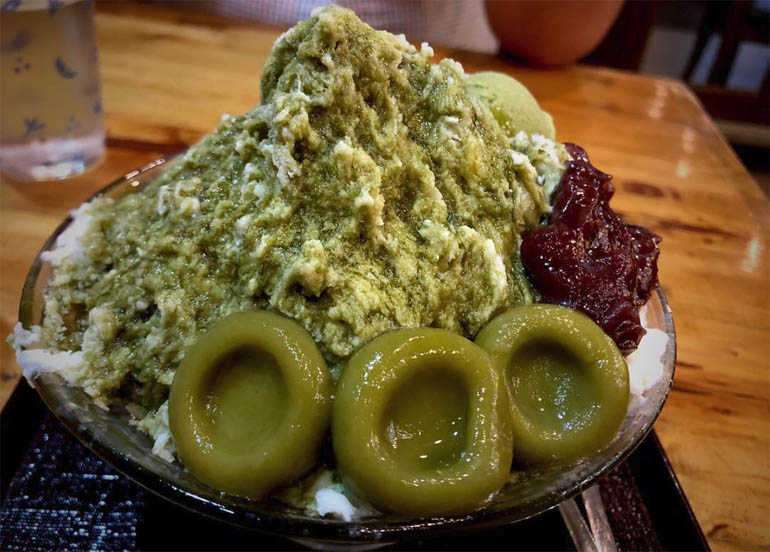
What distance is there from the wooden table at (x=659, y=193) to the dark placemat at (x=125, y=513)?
0.08 m

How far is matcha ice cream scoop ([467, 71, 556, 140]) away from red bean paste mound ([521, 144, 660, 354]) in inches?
6.3

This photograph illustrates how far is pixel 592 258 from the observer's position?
107 cm

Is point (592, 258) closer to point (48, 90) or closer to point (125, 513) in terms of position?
point (125, 513)

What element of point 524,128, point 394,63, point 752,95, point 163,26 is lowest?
point 752,95

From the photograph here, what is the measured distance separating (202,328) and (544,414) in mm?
519

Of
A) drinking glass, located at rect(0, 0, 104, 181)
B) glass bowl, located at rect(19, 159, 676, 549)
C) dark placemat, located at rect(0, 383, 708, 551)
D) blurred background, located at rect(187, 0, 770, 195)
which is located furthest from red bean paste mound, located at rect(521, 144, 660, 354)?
blurred background, located at rect(187, 0, 770, 195)

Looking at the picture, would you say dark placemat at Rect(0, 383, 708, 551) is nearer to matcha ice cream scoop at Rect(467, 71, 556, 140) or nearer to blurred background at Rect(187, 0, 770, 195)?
matcha ice cream scoop at Rect(467, 71, 556, 140)

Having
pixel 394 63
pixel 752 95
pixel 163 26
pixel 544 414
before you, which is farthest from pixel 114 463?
pixel 752 95

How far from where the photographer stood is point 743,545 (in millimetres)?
1127

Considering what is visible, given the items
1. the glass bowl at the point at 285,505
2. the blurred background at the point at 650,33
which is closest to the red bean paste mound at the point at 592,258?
the glass bowl at the point at 285,505

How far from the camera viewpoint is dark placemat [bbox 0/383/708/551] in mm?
1020

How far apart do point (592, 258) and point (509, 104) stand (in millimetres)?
400

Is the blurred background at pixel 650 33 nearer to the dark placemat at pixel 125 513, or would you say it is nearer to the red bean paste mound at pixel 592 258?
the red bean paste mound at pixel 592 258

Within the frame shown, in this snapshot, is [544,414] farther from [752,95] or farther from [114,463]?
[752,95]
